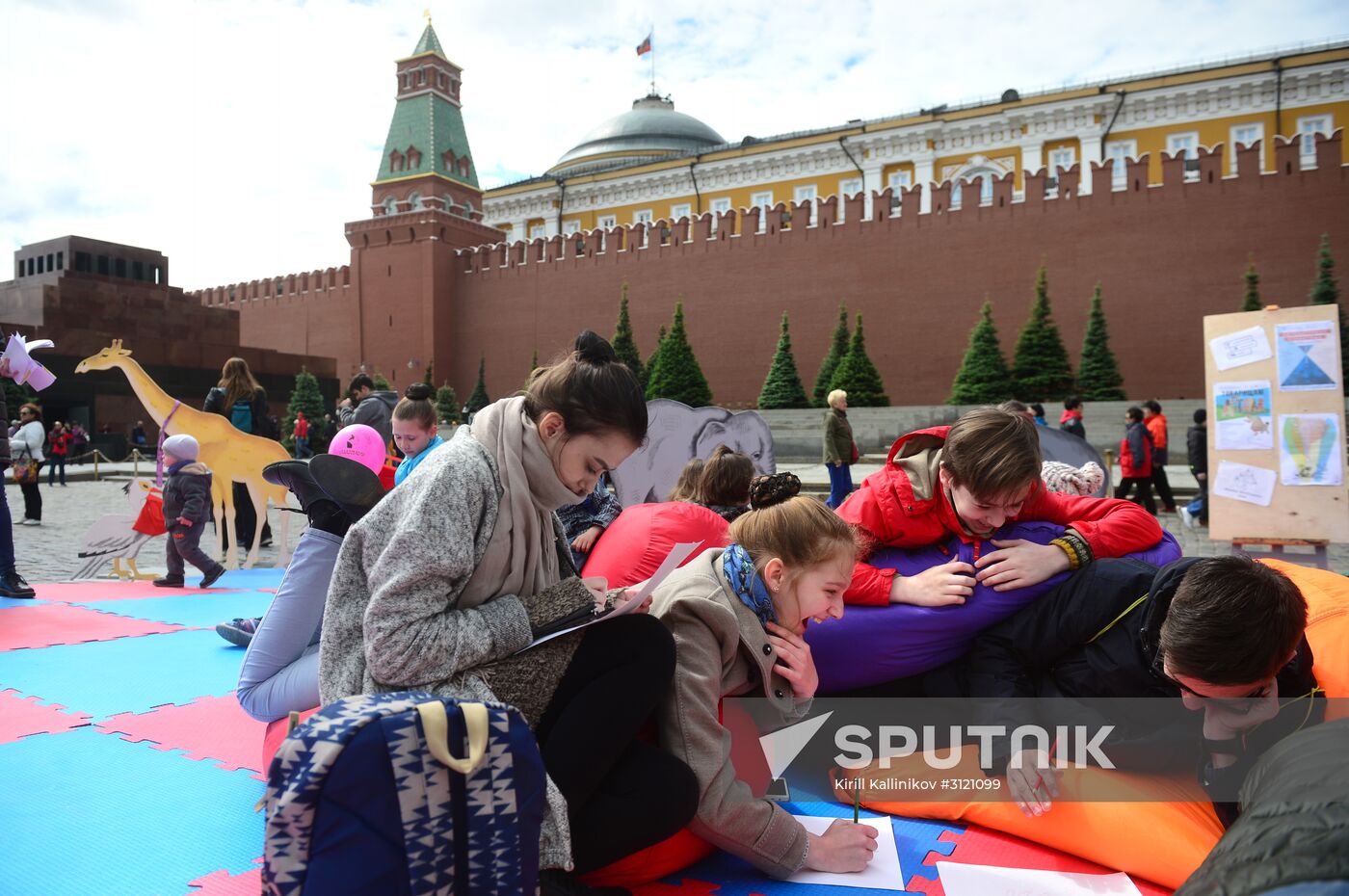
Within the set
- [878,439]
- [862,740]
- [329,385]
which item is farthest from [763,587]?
[329,385]

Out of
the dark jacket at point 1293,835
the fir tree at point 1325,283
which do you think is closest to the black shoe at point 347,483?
the dark jacket at point 1293,835

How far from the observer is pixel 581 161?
36281mm

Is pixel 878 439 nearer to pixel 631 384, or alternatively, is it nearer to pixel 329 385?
pixel 631 384

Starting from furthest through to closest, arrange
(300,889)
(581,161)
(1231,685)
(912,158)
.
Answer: (581,161)
(912,158)
(1231,685)
(300,889)

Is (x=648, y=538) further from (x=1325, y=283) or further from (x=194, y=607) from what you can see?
(x=1325, y=283)

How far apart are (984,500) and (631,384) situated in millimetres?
994

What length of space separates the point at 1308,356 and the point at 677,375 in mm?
15245

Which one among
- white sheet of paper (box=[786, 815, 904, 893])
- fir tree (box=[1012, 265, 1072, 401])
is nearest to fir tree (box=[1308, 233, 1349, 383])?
fir tree (box=[1012, 265, 1072, 401])

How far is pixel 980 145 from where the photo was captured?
81.8 ft

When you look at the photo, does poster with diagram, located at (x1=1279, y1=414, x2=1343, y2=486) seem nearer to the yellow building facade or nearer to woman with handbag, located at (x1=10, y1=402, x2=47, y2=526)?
woman with handbag, located at (x1=10, y1=402, x2=47, y2=526)

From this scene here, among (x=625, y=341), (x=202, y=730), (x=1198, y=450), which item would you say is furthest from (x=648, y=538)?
(x=625, y=341)

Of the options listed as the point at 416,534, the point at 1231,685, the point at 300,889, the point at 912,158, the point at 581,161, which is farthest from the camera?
the point at 581,161

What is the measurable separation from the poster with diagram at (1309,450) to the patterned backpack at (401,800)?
6271mm

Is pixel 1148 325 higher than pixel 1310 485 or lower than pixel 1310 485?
higher
